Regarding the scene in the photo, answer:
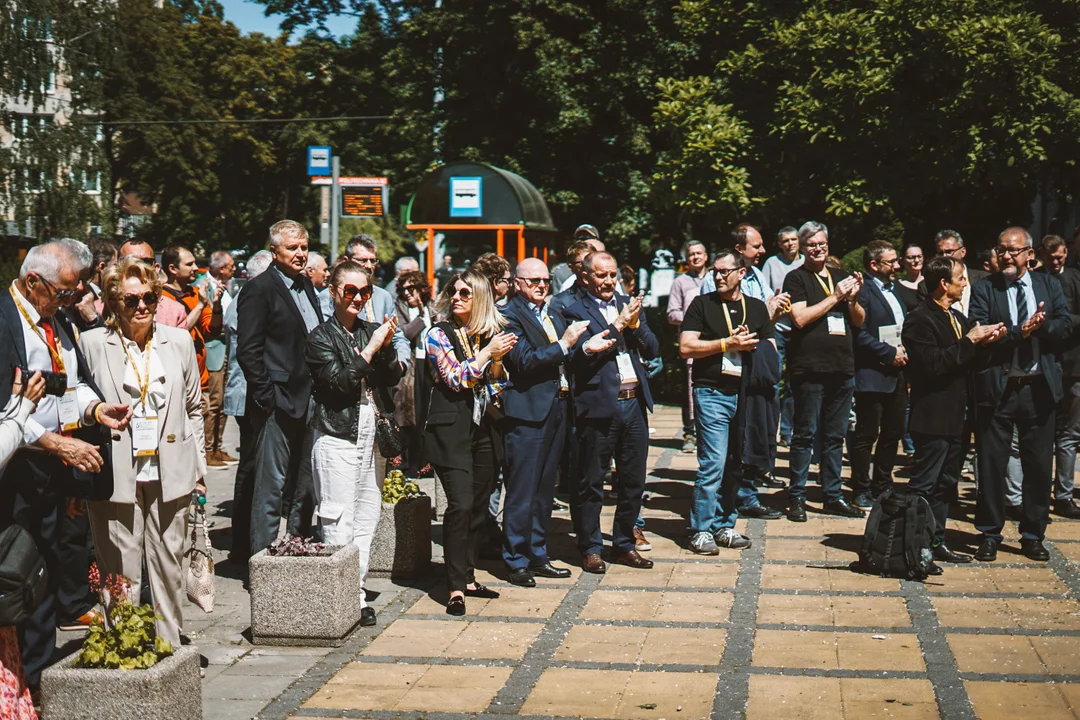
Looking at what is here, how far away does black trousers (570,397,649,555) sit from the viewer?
877 cm

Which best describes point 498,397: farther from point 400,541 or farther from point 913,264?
point 913,264

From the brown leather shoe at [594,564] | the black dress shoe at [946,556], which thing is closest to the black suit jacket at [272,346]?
the brown leather shoe at [594,564]

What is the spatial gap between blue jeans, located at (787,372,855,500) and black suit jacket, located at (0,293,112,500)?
239 inches

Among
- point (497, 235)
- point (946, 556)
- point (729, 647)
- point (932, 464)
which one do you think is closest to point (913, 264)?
point (932, 464)

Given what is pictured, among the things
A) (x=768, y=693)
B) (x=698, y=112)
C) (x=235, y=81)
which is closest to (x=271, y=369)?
(x=768, y=693)

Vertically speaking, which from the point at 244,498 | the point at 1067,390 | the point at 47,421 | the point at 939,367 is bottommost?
the point at 244,498

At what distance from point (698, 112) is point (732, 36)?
2049mm

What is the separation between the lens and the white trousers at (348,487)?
23.7 feet

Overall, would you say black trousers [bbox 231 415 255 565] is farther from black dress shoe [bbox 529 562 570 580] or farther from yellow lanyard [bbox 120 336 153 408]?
yellow lanyard [bbox 120 336 153 408]

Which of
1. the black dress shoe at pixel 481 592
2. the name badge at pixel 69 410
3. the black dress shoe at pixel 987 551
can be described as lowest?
the black dress shoe at pixel 481 592

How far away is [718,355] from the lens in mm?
9133

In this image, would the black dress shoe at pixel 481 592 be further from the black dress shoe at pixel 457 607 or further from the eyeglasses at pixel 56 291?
the eyeglasses at pixel 56 291

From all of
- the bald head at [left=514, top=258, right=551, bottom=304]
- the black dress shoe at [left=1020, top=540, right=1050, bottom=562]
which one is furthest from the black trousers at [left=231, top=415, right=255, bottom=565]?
the black dress shoe at [left=1020, top=540, right=1050, bottom=562]

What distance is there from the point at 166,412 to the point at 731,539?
4769mm
